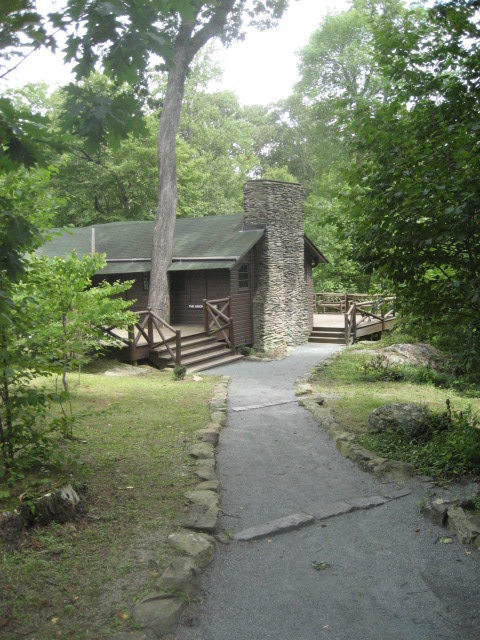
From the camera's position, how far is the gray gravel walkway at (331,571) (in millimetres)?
3859

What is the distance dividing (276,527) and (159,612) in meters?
1.91

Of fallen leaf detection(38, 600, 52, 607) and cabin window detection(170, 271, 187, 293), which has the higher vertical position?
cabin window detection(170, 271, 187, 293)

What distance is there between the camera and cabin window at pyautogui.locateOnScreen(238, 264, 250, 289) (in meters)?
20.9

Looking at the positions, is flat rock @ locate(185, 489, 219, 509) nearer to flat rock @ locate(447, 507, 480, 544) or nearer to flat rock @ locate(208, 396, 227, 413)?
flat rock @ locate(447, 507, 480, 544)

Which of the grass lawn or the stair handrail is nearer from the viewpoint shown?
the grass lawn

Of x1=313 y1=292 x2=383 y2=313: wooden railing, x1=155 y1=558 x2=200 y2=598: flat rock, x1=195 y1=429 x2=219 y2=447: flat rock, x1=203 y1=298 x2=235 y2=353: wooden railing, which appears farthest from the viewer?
x1=313 y1=292 x2=383 y2=313: wooden railing

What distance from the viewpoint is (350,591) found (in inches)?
171

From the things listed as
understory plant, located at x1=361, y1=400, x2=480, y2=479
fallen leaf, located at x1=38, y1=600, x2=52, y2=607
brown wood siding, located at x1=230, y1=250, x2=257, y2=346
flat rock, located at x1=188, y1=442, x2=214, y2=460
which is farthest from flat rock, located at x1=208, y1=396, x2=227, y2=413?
brown wood siding, located at x1=230, y1=250, x2=257, y2=346

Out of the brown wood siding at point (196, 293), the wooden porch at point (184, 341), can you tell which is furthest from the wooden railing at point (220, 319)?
the brown wood siding at point (196, 293)

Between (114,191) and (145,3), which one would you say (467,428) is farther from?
(114,191)

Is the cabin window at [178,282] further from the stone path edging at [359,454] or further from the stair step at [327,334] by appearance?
the stone path edging at [359,454]

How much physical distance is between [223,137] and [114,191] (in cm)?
1367

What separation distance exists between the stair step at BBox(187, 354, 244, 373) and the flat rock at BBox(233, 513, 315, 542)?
11.0 metres

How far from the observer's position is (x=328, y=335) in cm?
2388
